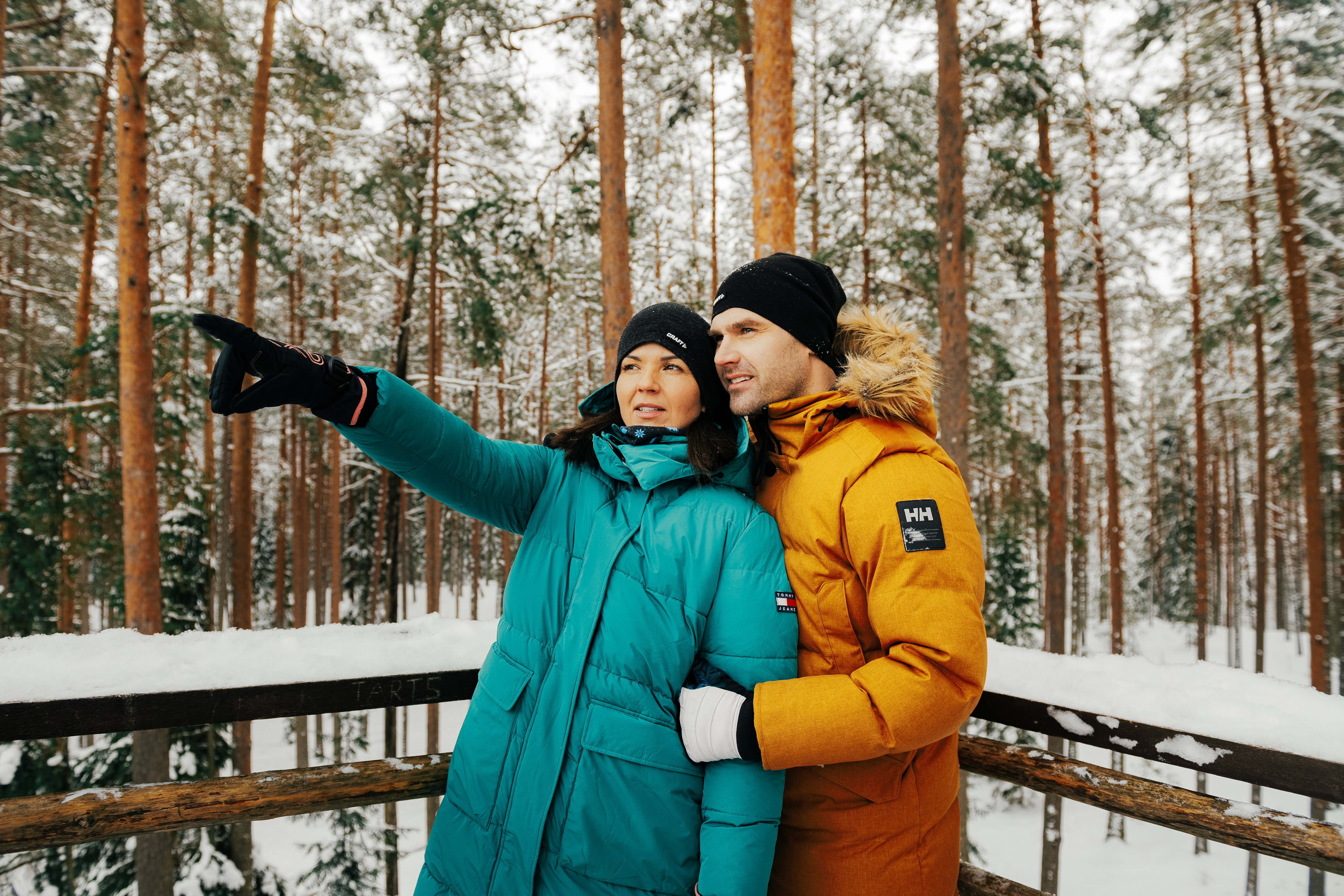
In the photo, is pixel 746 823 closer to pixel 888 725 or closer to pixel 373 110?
pixel 888 725

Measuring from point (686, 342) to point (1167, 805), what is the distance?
204cm

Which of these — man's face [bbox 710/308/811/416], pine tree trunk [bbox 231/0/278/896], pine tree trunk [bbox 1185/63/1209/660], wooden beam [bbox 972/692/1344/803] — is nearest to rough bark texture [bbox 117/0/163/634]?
pine tree trunk [bbox 231/0/278/896]

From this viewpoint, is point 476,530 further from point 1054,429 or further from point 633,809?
point 633,809

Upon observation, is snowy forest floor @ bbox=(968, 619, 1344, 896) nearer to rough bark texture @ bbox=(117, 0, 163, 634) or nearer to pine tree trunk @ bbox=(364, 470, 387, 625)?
rough bark texture @ bbox=(117, 0, 163, 634)

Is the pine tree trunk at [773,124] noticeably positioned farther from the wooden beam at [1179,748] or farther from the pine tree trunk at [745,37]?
the wooden beam at [1179,748]

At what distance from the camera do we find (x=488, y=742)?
169cm

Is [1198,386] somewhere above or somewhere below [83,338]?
below

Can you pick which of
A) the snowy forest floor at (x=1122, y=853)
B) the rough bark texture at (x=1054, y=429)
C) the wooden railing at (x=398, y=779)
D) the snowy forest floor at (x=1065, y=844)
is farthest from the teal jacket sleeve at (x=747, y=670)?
the snowy forest floor at (x=1122, y=853)

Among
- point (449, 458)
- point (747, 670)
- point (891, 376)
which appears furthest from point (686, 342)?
point (747, 670)

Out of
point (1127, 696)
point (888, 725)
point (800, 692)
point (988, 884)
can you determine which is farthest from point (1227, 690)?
point (800, 692)

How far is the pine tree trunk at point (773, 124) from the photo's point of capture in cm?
495

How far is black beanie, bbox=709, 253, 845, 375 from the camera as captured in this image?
85.0 inches

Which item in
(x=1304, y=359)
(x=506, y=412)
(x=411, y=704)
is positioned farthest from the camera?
(x=506, y=412)

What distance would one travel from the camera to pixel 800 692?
1513 millimetres
